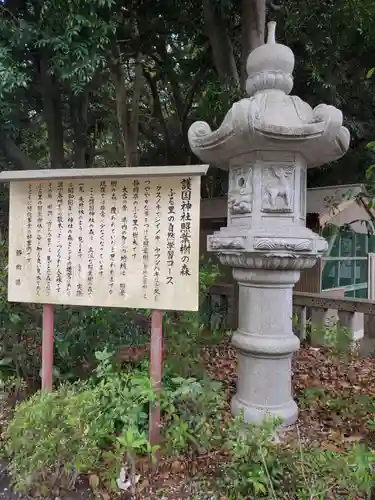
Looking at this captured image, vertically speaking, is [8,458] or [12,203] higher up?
[12,203]

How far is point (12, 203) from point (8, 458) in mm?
1684

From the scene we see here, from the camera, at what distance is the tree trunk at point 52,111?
16.8 ft

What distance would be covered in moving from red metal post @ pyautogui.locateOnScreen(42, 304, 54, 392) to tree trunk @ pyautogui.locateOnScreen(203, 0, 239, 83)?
3765 mm

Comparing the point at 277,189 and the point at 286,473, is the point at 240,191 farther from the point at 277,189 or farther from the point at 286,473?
the point at 286,473

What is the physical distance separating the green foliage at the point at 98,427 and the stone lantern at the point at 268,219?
450mm

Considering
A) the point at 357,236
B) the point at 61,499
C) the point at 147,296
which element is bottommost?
the point at 61,499

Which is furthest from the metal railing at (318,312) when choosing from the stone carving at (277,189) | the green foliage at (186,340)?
the stone carving at (277,189)

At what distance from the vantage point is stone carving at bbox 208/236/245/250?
270 cm

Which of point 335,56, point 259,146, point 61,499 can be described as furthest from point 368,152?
point 61,499

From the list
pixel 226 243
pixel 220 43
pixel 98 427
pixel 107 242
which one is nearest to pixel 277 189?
pixel 226 243

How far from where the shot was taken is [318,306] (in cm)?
491

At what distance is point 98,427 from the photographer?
227cm

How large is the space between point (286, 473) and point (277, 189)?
175cm

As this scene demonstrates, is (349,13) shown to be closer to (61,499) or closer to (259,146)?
(259,146)
